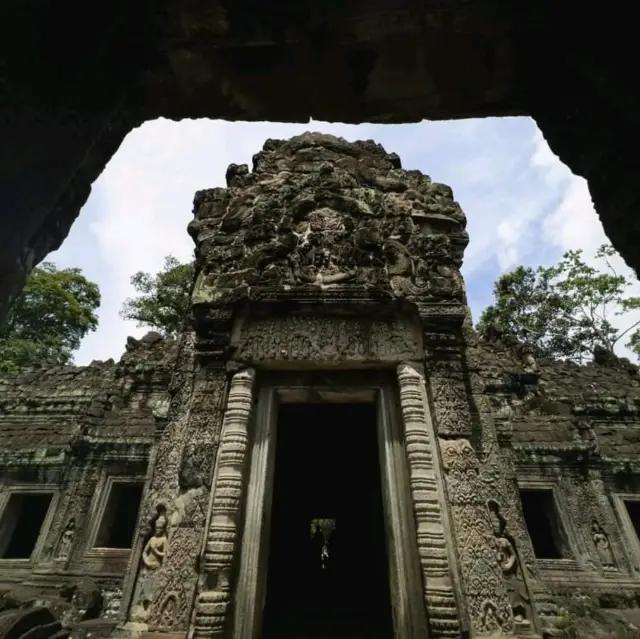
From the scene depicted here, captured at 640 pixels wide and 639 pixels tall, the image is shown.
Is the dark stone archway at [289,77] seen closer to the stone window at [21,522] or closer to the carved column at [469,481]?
the carved column at [469,481]

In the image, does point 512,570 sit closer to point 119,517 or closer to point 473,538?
point 473,538

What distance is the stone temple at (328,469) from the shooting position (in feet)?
11.2

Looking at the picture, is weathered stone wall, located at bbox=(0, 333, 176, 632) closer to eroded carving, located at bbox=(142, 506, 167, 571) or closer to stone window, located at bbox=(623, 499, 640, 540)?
eroded carving, located at bbox=(142, 506, 167, 571)

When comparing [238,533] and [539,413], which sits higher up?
[539,413]

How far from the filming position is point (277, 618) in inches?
245

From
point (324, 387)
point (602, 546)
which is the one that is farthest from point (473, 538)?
point (602, 546)

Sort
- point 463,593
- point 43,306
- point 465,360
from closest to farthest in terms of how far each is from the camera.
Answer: point 463,593 < point 465,360 < point 43,306

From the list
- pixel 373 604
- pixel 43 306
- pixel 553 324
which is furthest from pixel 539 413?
pixel 43 306

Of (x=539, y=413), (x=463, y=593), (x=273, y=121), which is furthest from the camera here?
(x=539, y=413)

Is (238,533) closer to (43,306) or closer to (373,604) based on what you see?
(373,604)

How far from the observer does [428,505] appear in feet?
11.7

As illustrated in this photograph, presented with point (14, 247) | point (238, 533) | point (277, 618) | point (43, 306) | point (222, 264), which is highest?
point (43, 306)

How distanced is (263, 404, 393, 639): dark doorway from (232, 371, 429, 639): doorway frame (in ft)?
5.29

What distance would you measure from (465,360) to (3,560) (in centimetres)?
1046
